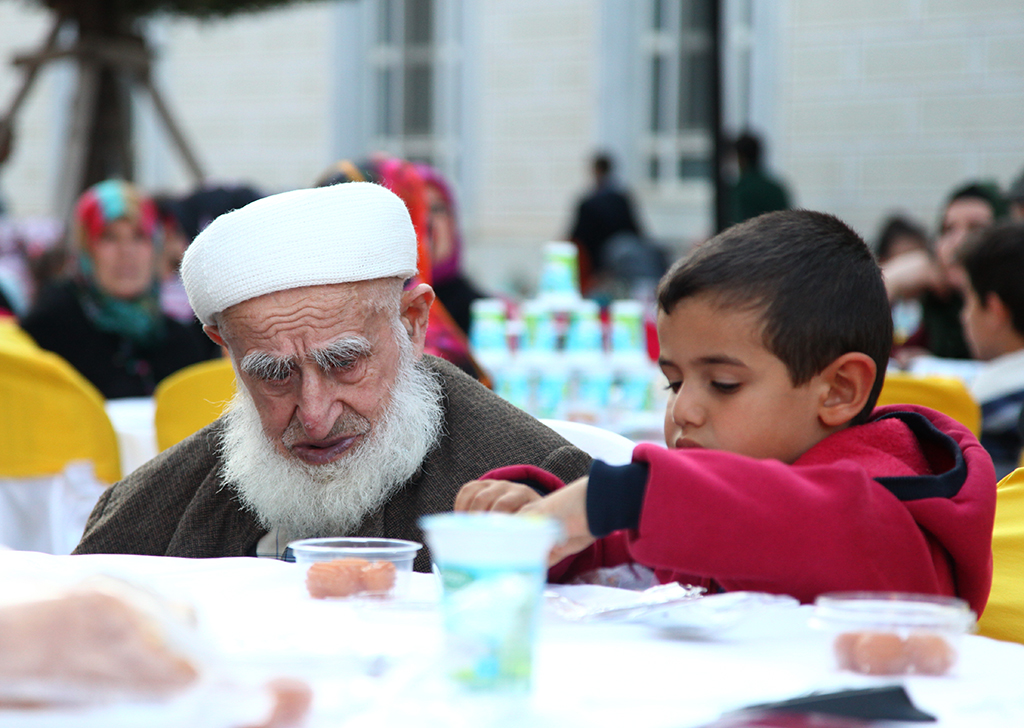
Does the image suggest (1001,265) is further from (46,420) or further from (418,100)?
(418,100)

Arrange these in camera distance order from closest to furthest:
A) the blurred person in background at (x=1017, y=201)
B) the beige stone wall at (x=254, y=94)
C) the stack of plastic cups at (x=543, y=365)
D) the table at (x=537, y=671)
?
the table at (x=537, y=671), the stack of plastic cups at (x=543, y=365), the blurred person in background at (x=1017, y=201), the beige stone wall at (x=254, y=94)

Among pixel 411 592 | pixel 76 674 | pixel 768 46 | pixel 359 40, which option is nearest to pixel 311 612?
pixel 411 592

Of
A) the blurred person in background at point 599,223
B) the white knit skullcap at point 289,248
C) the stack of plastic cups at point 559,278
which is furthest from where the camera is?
the blurred person in background at point 599,223

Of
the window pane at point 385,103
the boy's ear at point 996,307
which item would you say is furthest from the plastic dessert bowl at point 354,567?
the window pane at point 385,103

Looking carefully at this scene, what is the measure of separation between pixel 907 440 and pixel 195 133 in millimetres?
13506

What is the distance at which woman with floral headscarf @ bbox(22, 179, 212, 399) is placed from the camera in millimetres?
5520

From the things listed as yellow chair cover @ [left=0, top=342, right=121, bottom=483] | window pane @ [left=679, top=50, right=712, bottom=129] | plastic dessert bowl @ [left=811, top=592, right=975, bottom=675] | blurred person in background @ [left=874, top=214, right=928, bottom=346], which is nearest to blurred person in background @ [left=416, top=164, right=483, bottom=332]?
yellow chair cover @ [left=0, top=342, right=121, bottom=483]

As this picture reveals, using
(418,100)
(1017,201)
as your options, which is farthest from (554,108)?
→ (1017,201)

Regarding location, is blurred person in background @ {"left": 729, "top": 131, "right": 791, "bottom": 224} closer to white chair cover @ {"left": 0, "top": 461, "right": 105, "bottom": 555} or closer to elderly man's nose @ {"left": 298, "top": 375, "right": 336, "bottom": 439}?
white chair cover @ {"left": 0, "top": 461, "right": 105, "bottom": 555}

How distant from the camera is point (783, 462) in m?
1.71

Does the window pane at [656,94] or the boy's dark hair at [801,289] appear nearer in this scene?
the boy's dark hair at [801,289]

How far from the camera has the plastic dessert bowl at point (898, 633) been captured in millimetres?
1142

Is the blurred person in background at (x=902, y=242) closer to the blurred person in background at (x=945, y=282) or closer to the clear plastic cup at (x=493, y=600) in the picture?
the blurred person in background at (x=945, y=282)

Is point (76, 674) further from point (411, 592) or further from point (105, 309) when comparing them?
point (105, 309)
